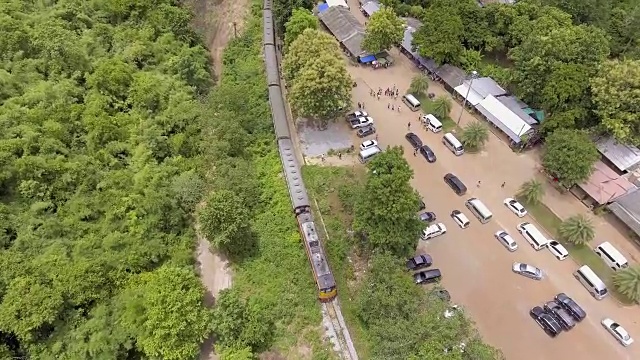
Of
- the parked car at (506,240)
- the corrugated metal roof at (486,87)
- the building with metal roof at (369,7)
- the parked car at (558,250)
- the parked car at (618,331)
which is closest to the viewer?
the parked car at (618,331)

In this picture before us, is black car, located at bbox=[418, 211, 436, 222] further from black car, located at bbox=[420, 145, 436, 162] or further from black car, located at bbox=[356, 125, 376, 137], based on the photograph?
black car, located at bbox=[356, 125, 376, 137]

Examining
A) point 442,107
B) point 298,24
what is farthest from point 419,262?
point 298,24

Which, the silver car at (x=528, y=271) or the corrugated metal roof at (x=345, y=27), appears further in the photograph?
the corrugated metal roof at (x=345, y=27)

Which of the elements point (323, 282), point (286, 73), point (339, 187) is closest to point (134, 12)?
point (286, 73)

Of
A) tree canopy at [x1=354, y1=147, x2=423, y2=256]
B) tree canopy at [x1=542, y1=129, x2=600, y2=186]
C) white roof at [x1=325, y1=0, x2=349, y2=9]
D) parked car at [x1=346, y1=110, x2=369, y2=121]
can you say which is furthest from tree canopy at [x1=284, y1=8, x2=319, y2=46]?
tree canopy at [x1=542, y1=129, x2=600, y2=186]

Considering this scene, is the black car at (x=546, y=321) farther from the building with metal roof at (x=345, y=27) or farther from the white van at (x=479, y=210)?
the building with metal roof at (x=345, y=27)

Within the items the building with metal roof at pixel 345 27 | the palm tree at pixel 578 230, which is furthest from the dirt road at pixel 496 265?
the building with metal roof at pixel 345 27

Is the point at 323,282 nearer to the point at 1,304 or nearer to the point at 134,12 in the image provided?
the point at 1,304
